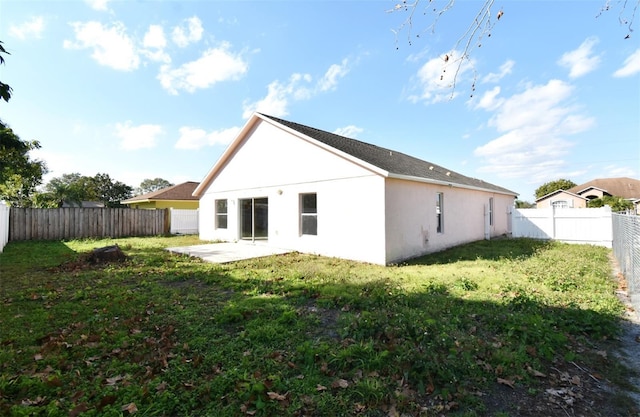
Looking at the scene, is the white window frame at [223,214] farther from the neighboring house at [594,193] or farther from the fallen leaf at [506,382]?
the neighboring house at [594,193]

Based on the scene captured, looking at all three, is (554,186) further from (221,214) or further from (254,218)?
(221,214)

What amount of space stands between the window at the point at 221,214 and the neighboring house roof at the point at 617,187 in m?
48.0

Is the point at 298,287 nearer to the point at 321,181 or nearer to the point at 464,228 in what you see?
the point at 321,181

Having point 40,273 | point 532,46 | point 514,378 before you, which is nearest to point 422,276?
point 514,378

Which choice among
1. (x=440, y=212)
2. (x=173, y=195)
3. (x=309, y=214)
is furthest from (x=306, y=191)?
(x=173, y=195)

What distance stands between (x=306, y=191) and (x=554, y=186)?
62.1 m

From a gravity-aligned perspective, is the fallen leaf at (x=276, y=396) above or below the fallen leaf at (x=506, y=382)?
above

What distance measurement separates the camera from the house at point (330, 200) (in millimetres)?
8945

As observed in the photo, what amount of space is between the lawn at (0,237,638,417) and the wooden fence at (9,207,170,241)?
36.8 ft

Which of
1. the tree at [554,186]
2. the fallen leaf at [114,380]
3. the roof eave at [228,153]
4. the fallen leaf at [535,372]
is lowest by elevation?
the fallen leaf at [535,372]

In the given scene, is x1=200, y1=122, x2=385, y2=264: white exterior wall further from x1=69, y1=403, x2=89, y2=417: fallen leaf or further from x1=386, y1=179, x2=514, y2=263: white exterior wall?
x1=69, y1=403, x2=89, y2=417: fallen leaf

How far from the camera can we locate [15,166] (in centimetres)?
1906

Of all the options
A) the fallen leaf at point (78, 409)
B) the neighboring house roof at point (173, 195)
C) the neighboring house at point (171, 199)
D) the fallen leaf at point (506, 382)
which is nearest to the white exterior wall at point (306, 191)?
the fallen leaf at point (506, 382)

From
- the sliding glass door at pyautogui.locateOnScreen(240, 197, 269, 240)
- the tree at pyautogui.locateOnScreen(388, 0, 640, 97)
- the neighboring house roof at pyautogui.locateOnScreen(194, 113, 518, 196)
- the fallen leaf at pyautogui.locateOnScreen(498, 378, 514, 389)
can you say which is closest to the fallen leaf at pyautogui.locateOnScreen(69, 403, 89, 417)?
the fallen leaf at pyautogui.locateOnScreen(498, 378, 514, 389)
